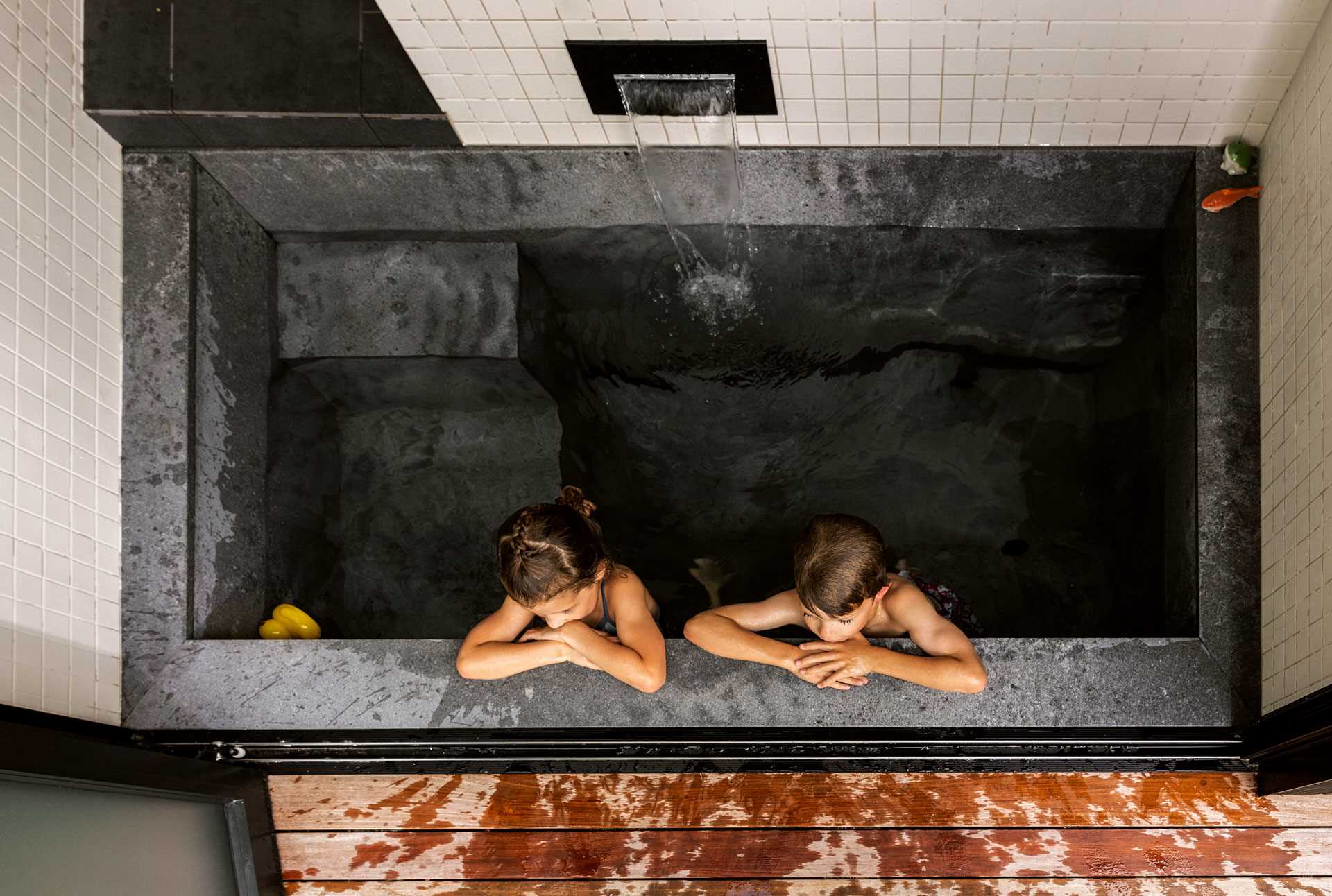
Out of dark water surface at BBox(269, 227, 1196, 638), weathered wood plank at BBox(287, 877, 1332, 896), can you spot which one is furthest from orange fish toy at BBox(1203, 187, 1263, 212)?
weathered wood plank at BBox(287, 877, 1332, 896)

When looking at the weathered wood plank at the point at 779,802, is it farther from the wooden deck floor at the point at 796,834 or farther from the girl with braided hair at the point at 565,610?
the girl with braided hair at the point at 565,610

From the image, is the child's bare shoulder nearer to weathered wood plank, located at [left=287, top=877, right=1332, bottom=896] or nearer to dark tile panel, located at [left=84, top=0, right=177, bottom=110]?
weathered wood plank, located at [left=287, top=877, right=1332, bottom=896]

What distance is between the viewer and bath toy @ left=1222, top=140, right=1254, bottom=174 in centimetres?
239

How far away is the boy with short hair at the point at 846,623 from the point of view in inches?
82.4

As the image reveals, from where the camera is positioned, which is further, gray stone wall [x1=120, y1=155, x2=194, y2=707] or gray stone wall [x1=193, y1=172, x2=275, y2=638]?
gray stone wall [x1=193, y1=172, x2=275, y2=638]

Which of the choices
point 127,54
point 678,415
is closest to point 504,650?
point 678,415

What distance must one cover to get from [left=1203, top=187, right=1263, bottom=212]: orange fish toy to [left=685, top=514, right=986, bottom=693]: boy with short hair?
1419 millimetres

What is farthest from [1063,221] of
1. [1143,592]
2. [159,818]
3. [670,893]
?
[159,818]

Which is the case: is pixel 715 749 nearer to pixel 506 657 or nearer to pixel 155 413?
pixel 506 657

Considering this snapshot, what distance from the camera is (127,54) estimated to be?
99.9 inches

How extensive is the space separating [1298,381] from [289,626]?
3.14m

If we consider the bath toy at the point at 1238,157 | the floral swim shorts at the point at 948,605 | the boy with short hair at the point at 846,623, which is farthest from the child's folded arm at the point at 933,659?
the bath toy at the point at 1238,157

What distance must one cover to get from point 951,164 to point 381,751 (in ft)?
8.30

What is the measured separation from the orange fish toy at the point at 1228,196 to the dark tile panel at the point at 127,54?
3.15 m
